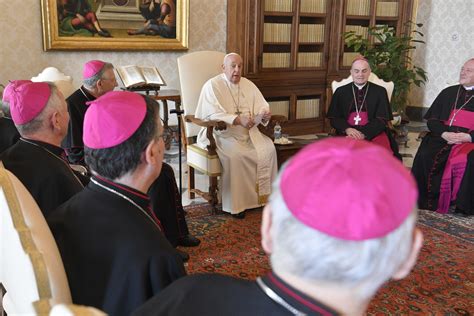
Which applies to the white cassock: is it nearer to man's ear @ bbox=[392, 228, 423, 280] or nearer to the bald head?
the bald head

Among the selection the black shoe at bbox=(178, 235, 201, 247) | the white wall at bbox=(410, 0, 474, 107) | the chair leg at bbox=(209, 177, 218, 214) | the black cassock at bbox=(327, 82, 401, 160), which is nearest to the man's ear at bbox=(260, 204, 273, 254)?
the black shoe at bbox=(178, 235, 201, 247)

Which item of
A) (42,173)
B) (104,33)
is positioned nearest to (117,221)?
(42,173)

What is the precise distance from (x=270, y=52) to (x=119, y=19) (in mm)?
2359

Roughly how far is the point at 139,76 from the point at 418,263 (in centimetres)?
374

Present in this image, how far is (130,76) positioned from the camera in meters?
5.71

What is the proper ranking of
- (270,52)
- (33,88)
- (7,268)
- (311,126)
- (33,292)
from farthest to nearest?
(311,126) → (270,52) → (33,88) → (7,268) → (33,292)

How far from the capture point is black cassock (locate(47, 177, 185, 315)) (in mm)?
1399

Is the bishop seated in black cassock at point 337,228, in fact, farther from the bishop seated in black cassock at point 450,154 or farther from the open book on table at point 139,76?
the open book on table at point 139,76

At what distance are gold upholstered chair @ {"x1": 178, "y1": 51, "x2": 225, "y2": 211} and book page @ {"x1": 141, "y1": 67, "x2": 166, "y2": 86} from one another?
2.53 ft

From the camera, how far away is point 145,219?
4.97 feet

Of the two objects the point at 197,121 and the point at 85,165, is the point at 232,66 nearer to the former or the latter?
the point at 197,121

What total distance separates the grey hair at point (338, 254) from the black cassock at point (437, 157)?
403 cm

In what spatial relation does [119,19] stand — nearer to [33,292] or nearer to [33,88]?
[33,88]

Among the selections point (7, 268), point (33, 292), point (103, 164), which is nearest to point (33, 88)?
point (103, 164)
